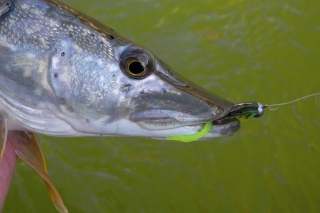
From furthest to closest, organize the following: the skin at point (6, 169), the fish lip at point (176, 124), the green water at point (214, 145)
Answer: the green water at point (214, 145)
the skin at point (6, 169)
the fish lip at point (176, 124)

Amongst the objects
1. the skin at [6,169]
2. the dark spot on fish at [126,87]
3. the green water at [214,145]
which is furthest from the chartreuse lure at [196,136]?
the green water at [214,145]

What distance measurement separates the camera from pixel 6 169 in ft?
7.04

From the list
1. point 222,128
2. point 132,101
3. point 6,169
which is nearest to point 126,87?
point 132,101

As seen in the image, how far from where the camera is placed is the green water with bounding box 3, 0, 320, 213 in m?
3.22

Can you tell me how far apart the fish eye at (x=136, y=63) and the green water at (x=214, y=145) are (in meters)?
1.50

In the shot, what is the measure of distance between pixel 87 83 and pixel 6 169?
1.98 feet

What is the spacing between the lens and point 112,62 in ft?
6.34

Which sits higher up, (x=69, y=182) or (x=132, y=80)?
(x=69, y=182)

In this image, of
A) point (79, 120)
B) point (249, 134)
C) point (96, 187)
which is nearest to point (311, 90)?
point (249, 134)

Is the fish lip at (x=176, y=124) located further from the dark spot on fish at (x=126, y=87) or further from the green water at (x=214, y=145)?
the green water at (x=214, y=145)

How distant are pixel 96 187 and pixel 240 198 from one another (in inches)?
39.6

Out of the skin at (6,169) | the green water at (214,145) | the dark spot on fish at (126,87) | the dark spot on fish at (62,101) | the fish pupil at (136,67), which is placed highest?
the green water at (214,145)

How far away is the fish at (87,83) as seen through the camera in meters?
1.91

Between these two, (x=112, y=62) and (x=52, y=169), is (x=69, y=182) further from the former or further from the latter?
(x=112, y=62)
